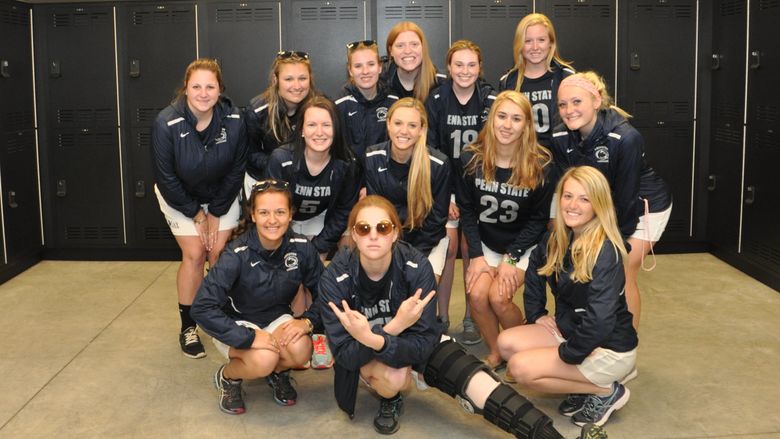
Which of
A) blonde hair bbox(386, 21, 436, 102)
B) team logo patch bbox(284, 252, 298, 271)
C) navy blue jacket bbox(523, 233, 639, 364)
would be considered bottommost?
navy blue jacket bbox(523, 233, 639, 364)

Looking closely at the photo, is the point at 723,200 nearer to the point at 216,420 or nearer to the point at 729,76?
the point at 729,76

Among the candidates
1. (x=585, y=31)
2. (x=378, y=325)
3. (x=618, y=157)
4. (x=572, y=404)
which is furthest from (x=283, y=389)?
(x=585, y=31)

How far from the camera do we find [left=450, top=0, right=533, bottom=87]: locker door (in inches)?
232

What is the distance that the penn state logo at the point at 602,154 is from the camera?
3695mm

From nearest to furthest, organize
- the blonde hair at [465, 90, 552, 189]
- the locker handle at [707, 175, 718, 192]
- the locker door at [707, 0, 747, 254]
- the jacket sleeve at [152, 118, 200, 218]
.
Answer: the blonde hair at [465, 90, 552, 189], the jacket sleeve at [152, 118, 200, 218], the locker door at [707, 0, 747, 254], the locker handle at [707, 175, 718, 192]

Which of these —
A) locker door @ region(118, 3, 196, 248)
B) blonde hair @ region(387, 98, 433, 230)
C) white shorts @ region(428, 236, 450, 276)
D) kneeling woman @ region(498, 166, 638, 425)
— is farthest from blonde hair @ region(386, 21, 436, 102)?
locker door @ region(118, 3, 196, 248)

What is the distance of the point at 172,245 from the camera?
616 centimetres

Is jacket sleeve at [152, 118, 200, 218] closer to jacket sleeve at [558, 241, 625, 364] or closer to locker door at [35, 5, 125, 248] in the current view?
jacket sleeve at [558, 241, 625, 364]

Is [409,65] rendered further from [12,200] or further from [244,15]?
[12,200]

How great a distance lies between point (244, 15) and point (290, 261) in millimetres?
2809

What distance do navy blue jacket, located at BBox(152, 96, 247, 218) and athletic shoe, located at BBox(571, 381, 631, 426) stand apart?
189cm

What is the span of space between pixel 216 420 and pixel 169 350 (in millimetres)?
916

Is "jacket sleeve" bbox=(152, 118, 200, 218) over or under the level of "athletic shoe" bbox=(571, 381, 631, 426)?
over

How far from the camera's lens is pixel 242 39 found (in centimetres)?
593
